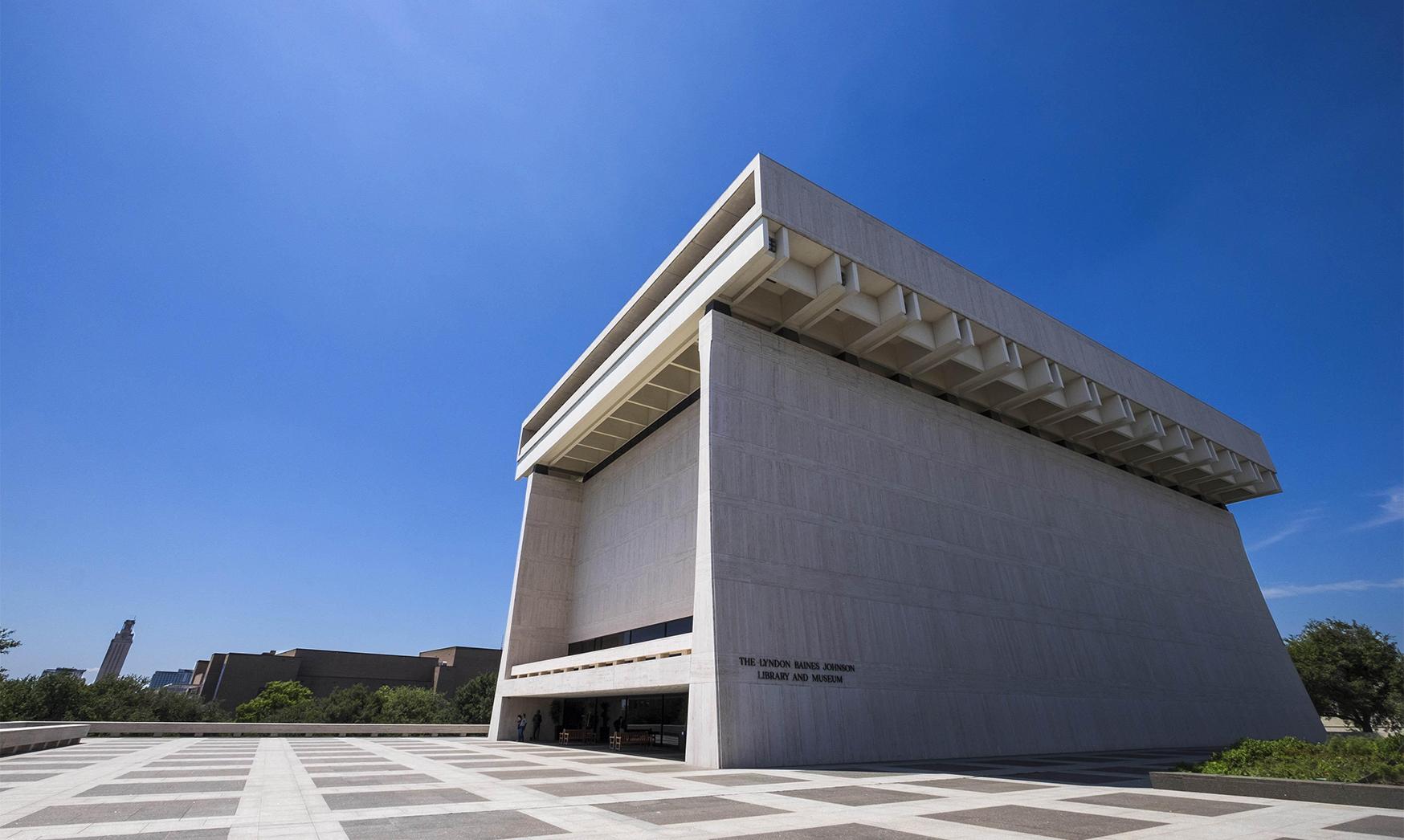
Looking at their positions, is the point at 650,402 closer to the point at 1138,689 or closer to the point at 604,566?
the point at 604,566

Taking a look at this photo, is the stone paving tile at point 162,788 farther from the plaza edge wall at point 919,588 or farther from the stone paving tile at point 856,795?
the plaza edge wall at point 919,588

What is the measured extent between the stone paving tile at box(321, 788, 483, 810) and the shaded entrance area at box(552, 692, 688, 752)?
11.5 meters

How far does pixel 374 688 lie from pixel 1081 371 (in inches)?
3299

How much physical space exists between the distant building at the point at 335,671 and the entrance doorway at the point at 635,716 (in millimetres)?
47672

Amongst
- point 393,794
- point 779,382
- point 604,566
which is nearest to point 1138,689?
point 779,382

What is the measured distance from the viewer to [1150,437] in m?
35.8

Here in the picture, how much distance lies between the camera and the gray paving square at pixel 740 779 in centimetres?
1274

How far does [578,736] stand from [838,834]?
26195 mm

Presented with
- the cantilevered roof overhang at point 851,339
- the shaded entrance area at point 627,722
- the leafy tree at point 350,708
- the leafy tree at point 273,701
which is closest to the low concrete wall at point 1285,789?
the shaded entrance area at point 627,722

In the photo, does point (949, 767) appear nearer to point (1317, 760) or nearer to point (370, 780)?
point (1317, 760)

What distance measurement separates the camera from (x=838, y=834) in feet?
23.7

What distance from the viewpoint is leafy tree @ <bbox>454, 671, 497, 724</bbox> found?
191 ft

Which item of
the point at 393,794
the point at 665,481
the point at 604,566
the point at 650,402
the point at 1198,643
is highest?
the point at 650,402

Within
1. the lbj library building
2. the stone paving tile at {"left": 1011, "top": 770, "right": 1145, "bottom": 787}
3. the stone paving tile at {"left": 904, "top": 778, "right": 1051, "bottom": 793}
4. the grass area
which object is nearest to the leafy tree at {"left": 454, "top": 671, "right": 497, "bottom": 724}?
the lbj library building
